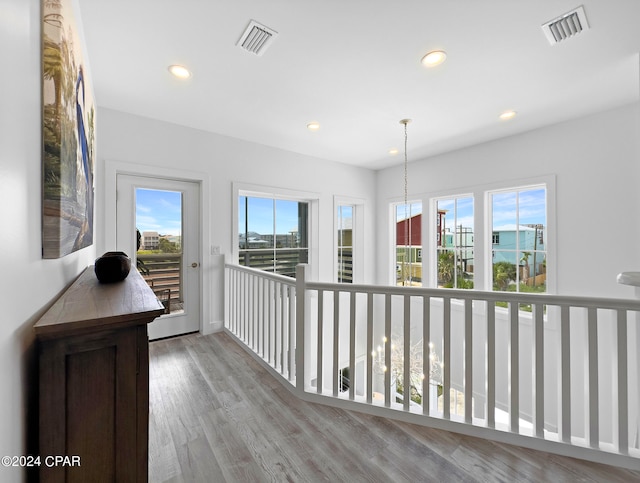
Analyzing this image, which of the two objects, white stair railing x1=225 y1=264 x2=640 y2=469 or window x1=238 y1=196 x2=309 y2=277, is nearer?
white stair railing x1=225 y1=264 x2=640 y2=469

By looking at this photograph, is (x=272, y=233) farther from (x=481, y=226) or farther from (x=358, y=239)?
(x=481, y=226)

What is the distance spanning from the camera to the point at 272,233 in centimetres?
407

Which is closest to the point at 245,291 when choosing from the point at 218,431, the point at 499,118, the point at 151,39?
the point at 218,431

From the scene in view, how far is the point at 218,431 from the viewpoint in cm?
163

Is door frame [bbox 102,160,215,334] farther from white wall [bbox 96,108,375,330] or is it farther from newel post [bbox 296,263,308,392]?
newel post [bbox 296,263,308,392]

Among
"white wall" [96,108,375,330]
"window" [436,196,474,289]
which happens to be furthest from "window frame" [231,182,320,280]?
"window" [436,196,474,289]

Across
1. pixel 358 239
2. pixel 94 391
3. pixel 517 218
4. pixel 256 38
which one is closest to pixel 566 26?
pixel 256 38

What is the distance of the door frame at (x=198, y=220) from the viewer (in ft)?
8.98

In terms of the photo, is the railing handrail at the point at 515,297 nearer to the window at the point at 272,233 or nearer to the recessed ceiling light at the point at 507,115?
the window at the point at 272,233

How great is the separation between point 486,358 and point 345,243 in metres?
3.49

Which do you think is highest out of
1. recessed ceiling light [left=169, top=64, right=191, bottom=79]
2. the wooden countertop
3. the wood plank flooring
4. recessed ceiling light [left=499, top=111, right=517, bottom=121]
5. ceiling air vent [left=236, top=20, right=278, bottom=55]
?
recessed ceiling light [left=169, top=64, right=191, bottom=79]

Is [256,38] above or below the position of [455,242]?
above

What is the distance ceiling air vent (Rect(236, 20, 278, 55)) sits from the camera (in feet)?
5.62

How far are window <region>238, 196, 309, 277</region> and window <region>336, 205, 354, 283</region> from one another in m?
0.75
